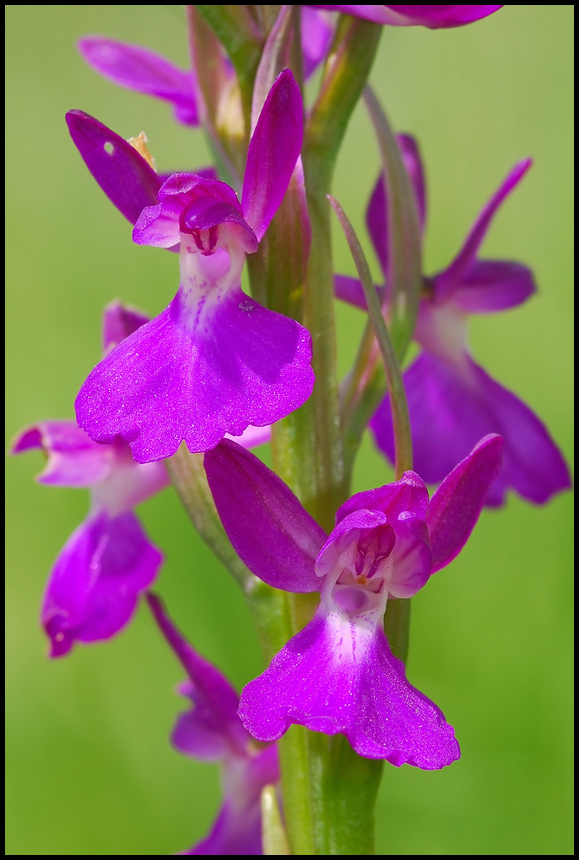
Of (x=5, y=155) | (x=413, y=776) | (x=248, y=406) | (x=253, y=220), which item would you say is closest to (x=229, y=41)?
(x=253, y=220)

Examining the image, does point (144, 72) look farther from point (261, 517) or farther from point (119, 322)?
point (261, 517)

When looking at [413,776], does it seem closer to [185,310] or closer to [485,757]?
[485,757]

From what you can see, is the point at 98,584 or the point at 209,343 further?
the point at 98,584

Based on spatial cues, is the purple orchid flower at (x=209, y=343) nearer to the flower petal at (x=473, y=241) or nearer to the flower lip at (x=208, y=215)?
the flower lip at (x=208, y=215)

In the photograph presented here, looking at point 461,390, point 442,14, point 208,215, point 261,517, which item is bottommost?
point 261,517

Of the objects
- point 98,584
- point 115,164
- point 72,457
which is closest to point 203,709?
point 98,584

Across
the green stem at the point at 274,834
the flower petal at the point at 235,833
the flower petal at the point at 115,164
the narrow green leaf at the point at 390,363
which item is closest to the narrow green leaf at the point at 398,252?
the narrow green leaf at the point at 390,363
